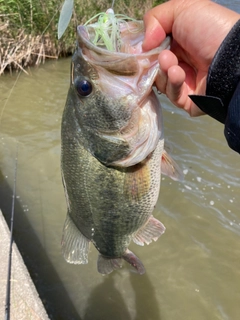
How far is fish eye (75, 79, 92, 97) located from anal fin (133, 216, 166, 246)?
0.85 meters

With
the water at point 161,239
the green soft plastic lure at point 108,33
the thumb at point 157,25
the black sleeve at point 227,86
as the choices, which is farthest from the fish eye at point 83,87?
the water at point 161,239

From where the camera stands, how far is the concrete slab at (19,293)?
7.41 feet

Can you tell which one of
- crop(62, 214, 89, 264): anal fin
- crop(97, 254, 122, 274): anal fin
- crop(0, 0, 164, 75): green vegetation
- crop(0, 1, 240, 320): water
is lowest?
crop(0, 1, 240, 320): water

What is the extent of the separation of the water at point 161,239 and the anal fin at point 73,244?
1.60 m

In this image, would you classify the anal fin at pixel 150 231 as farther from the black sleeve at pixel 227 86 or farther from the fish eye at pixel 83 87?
the fish eye at pixel 83 87

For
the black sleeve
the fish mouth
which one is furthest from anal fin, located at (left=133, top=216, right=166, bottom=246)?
the black sleeve

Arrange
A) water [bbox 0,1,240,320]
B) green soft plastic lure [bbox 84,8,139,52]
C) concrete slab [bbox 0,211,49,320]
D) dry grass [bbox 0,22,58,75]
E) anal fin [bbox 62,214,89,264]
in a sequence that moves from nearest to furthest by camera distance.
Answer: green soft plastic lure [bbox 84,8,139,52] < anal fin [bbox 62,214,89,264] < concrete slab [bbox 0,211,49,320] < water [bbox 0,1,240,320] < dry grass [bbox 0,22,58,75]

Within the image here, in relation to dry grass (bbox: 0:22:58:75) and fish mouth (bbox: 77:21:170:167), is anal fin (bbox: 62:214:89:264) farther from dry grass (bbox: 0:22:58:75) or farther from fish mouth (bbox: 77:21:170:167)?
dry grass (bbox: 0:22:58:75)

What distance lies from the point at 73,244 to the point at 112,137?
2.45ft

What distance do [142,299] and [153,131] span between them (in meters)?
2.44

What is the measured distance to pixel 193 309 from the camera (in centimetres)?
351

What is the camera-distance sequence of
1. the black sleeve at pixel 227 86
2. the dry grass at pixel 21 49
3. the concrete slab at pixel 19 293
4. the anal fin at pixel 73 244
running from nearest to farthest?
the black sleeve at pixel 227 86
the anal fin at pixel 73 244
the concrete slab at pixel 19 293
the dry grass at pixel 21 49

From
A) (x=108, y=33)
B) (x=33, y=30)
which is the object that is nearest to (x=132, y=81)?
(x=108, y=33)

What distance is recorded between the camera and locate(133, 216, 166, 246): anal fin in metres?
2.07
